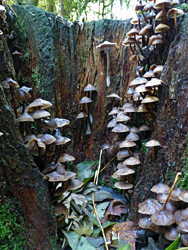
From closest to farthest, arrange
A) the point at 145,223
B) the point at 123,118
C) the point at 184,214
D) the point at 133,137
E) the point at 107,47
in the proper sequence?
the point at 184,214, the point at 145,223, the point at 133,137, the point at 123,118, the point at 107,47

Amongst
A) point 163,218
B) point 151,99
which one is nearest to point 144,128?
point 151,99

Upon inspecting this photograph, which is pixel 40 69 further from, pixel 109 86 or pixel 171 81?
pixel 171 81

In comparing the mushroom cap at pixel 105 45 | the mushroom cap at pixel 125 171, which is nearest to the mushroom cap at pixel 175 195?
the mushroom cap at pixel 125 171

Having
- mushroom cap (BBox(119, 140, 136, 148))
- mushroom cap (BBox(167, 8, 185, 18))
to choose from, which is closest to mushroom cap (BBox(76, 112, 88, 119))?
mushroom cap (BBox(119, 140, 136, 148))

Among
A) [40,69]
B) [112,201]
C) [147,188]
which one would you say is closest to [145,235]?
[147,188]

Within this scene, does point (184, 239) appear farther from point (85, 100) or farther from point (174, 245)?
point (85, 100)

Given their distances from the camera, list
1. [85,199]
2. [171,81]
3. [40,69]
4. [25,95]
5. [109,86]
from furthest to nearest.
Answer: [109,86] < [40,69] < [85,199] < [171,81] < [25,95]
